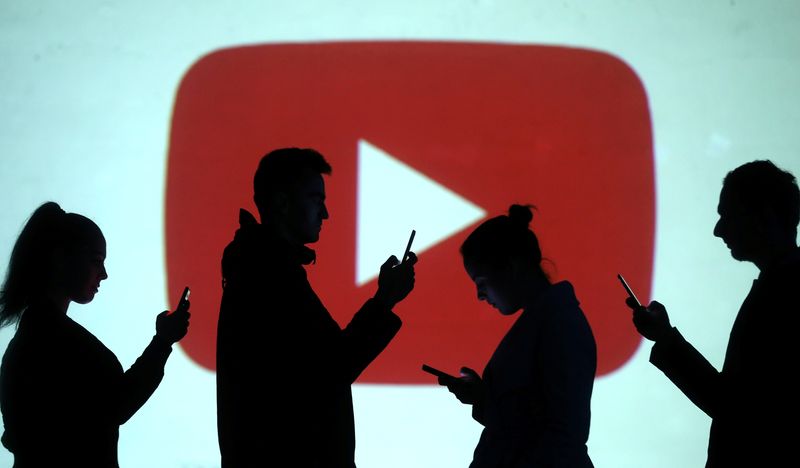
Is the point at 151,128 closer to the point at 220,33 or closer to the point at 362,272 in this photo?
the point at 220,33

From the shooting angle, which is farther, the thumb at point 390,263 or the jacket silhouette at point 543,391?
the thumb at point 390,263

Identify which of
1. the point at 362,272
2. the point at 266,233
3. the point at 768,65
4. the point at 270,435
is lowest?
the point at 270,435

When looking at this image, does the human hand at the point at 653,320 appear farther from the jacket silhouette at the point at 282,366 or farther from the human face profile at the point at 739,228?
the jacket silhouette at the point at 282,366

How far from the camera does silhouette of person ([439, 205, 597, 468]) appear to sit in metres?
0.95

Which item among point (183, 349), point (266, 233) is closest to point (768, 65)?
point (266, 233)

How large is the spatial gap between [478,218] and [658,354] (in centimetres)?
74

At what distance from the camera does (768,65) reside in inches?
67.1

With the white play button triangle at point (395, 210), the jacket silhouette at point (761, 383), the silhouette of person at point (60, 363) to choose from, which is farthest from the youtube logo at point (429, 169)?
the jacket silhouette at point (761, 383)

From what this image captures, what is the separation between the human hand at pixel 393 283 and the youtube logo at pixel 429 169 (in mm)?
602

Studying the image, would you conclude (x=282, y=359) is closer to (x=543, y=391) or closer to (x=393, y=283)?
(x=393, y=283)

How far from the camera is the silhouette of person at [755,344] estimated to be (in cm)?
87

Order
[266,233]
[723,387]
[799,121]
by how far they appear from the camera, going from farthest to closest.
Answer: [799,121], [266,233], [723,387]

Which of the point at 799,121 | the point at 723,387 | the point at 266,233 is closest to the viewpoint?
the point at 723,387

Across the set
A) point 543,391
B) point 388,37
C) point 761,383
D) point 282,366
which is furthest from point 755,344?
point 388,37
